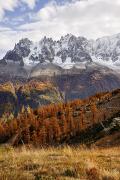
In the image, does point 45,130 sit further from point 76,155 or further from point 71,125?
point 76,155

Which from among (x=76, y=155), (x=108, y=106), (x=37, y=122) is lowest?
(x=37, y=122)

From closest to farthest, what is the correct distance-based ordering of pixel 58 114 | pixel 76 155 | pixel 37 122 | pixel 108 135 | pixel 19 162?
pixel 19 162, pixel 76 155, pixel 108 135, pixel 37 122, pixel 58 114

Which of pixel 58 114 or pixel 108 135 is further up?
pixel 108 135

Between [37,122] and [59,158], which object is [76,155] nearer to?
[59,158]

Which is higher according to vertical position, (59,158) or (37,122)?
(59,158)

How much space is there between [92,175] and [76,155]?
5789 mm

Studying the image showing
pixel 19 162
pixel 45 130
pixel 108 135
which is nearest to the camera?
pixel 19 162

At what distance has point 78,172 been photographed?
13773mm

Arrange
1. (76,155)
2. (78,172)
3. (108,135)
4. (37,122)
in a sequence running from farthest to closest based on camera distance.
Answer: (37,122) < (108,135) < (76,155) < (78,172)

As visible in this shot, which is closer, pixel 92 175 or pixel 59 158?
pixel 92 175

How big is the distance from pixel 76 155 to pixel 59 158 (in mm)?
1261

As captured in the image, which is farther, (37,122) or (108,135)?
(37,122)

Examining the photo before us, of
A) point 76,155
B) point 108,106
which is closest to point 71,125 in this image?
point 108,106

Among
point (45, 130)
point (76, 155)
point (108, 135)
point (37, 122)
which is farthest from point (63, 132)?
point (76, 155)
